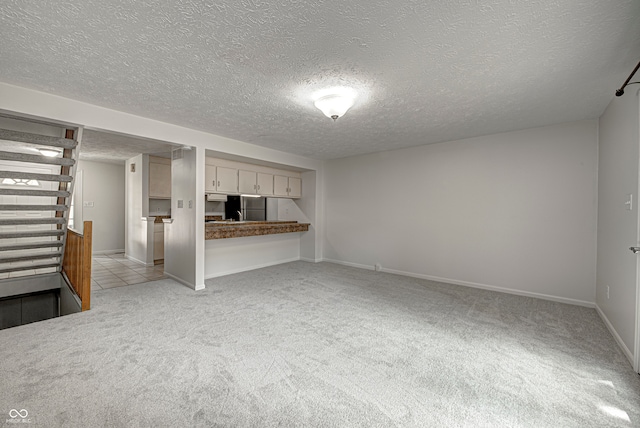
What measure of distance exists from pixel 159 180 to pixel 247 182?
7.24 feet

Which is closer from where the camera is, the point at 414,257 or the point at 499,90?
the point at 499,90

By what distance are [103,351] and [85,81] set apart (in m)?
2.38

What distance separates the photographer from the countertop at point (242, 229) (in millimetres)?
4361

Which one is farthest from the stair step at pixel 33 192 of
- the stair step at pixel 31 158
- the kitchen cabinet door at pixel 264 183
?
the kitchen cabinet door at pixel 264 183

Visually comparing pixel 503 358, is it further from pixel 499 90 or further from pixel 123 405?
pixel 123 405

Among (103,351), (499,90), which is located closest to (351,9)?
(499,90)

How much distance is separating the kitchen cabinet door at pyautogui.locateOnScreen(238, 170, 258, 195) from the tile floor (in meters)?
2.09

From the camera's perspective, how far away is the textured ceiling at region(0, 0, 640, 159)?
1.56 meters

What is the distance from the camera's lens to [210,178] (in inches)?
179

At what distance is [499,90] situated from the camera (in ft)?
8.41

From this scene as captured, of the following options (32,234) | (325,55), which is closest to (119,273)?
(32,234)

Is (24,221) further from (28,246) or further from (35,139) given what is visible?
(35,139)

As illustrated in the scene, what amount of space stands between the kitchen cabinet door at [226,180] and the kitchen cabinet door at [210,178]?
7 centimetres

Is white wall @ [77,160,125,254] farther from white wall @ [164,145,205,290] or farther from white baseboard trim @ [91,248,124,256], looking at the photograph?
white wall @ [164,145,205,290]
